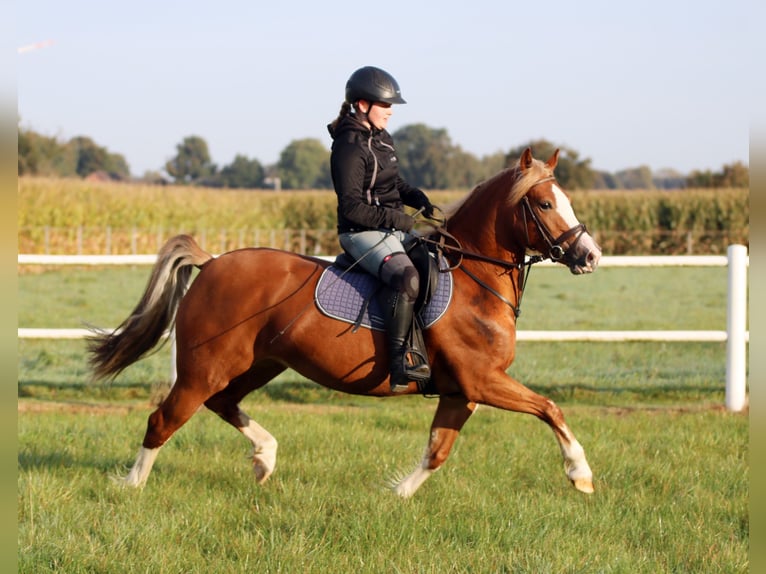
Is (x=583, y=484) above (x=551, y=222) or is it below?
below

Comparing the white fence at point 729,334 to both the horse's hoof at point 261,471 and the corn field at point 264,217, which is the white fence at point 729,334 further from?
the corn field at point 264,217

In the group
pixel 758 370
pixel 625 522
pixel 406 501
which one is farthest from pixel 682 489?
pixel 758 370

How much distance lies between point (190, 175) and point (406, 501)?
118837 mm

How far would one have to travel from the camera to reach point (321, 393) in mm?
10516

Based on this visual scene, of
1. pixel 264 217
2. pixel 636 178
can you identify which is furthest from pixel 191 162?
pixel 264 217

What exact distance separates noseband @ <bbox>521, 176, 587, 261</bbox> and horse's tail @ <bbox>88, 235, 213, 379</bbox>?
97.0 inches

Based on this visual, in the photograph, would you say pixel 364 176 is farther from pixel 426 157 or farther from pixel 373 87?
pixel 426 157

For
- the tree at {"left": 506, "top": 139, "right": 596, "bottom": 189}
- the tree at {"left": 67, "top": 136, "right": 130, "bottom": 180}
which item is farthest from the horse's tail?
the tree at {"left": 67, "top": 136, "right": 130, "bottom": 180}

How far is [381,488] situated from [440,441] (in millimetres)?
509

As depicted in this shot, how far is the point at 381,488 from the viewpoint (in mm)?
6094

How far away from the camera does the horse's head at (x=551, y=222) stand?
5.43m

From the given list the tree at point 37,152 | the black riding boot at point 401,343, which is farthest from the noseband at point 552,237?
the tree at point 37,152

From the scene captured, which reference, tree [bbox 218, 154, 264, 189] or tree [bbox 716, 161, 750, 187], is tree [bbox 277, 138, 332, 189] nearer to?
tree [bbox 218, 154, 264, 189]

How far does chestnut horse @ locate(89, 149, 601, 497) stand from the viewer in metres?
5.65
